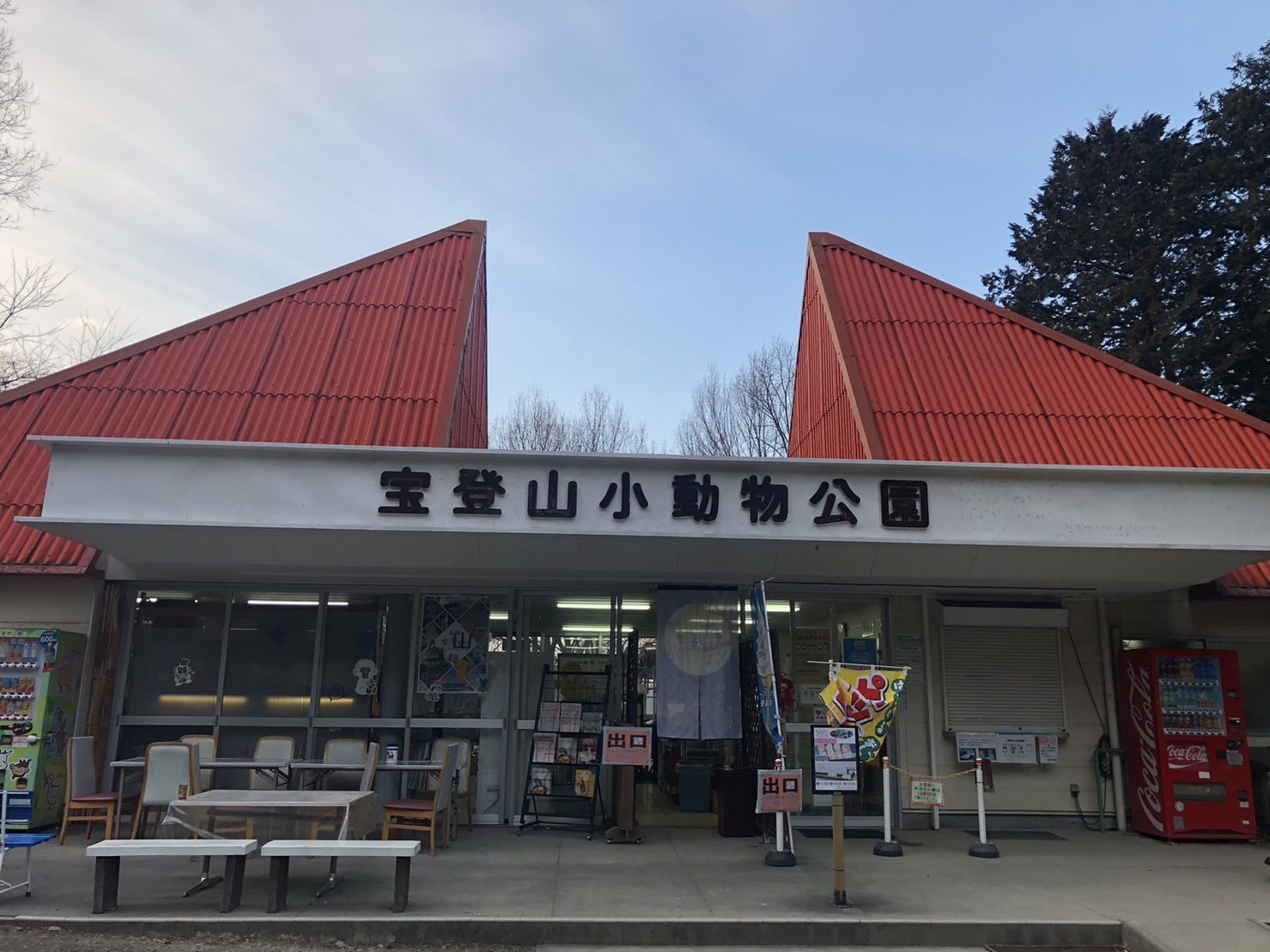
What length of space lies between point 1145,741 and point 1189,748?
42 centimetres

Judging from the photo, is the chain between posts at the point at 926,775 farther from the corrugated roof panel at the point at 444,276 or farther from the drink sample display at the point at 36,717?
the drink sample display at the point at 36,717

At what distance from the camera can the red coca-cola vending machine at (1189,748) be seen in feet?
32.8

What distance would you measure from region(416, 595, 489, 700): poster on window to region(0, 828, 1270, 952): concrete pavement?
71.8 inches

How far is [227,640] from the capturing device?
10547mm

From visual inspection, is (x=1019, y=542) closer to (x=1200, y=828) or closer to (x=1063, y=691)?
(x=1063, y=691)

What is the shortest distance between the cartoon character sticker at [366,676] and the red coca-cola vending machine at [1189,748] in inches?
344

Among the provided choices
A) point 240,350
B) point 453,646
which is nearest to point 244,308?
point 240,350

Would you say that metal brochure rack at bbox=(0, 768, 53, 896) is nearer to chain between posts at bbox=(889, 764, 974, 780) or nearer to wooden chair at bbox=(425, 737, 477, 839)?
wooden chair at bbox=(425, 737, 477, 839)

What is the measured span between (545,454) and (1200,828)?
8.22m

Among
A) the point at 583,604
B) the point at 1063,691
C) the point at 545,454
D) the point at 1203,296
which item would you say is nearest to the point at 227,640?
the point at 583,604

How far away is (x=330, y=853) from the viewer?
21.5 ft

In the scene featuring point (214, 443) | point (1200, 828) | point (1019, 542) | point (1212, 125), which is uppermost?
point (1212, 125)

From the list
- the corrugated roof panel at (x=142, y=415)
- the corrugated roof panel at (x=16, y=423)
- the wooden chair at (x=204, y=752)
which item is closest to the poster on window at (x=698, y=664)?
the wooden chair at (x=204, y=752)

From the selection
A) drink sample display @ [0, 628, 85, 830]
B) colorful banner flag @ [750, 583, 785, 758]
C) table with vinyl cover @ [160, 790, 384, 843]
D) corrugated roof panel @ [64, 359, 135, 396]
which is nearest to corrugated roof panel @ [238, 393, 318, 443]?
corrugated roof panel @ [64, 359, 135, 396]
